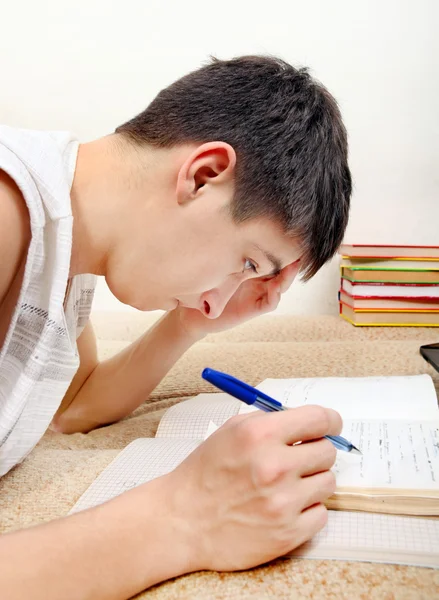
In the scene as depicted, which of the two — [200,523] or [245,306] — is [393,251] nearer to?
[245,306]

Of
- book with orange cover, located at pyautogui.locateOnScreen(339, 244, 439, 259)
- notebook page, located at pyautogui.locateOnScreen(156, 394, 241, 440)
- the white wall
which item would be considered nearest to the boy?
notebook page, located at pyautogui.locateOnScreen(156, 394, 241, 440)

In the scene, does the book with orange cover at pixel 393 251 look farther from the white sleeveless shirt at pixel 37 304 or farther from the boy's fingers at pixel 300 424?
the boy's fingers at pixel 300 424

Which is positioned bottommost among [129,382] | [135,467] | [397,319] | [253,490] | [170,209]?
[397,319]

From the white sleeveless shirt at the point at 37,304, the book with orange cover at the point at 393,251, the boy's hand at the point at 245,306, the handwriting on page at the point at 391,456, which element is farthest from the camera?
the book with orange cover at the point at 393,251

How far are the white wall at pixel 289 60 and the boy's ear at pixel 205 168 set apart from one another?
1031 mm

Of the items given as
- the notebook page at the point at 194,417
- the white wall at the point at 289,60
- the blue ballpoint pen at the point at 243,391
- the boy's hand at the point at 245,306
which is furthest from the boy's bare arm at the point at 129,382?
the white wall at the point at 289,60

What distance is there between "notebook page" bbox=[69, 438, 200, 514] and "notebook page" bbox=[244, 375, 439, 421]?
0.45 feet

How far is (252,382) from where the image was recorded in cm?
108

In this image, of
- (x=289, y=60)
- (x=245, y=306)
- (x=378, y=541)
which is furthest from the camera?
(x=289, y=60)

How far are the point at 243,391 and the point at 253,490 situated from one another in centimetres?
9

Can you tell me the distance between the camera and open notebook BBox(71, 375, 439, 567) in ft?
1.70

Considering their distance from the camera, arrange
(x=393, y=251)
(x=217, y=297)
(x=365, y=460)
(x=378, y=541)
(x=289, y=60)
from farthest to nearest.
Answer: (x=289, y=60) < (x=393, y=251) < (x=217, y=297) < (x=365, y=460) < (x=378, y=541)

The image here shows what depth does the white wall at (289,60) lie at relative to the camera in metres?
1.64

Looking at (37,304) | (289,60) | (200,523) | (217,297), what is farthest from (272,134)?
(289,60)
